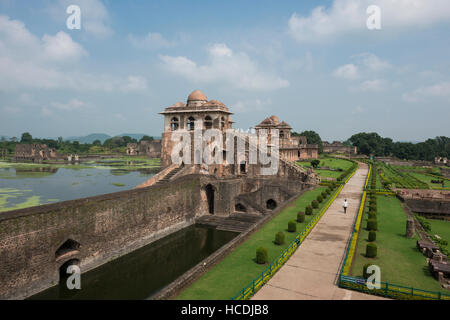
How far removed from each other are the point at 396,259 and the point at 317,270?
16.4ft

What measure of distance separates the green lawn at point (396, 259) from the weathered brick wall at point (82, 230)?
16.5 metres

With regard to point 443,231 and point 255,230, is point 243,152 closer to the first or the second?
point 255,230

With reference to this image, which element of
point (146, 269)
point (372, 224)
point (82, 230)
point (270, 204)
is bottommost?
point (146, 269)

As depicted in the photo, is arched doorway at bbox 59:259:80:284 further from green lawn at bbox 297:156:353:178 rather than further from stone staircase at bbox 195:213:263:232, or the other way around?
green lawn at bbox 297:156:353:178

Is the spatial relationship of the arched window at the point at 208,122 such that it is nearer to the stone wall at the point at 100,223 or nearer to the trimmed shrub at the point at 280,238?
the stone wall at the point at 100,223

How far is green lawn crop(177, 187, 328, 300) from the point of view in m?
13.1

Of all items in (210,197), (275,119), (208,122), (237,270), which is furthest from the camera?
(275,119)

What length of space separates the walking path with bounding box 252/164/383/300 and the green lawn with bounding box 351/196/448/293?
3.34 ft

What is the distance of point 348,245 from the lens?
58.3ft

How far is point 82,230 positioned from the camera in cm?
1927

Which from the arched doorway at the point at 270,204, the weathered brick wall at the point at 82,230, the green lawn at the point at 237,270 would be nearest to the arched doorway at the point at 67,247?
the weathered brick wall at the point at 82,230

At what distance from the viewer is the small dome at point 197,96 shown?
3881 cm

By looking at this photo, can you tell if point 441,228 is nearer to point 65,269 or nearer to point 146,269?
point 146,269

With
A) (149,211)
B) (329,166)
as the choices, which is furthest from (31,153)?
(149,211)
